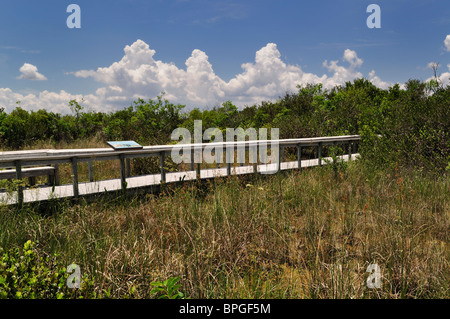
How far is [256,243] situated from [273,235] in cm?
30

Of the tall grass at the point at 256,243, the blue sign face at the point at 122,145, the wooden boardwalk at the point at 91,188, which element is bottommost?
the tall grass at the point at 256,243

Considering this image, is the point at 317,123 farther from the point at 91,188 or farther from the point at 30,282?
the point at 30,282

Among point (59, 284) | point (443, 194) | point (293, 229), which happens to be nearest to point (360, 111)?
point (443, 194)

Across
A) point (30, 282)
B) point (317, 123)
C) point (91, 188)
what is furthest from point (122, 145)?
point (317, 123)

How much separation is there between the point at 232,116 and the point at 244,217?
14.2 m

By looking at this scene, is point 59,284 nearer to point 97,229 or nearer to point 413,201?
point 97,229

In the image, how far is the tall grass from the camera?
3170mm

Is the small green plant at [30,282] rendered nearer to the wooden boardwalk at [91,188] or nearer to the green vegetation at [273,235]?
the green vegetation at [273,235]

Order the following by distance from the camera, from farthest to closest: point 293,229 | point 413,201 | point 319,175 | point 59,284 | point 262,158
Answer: point 262,158
point 319,175
point 413,201
point 293,229
point 59,284

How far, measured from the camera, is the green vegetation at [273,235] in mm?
3084

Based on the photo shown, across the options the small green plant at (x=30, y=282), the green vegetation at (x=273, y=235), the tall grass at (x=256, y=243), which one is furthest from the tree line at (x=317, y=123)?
the small green plant at (x=30, y=282)

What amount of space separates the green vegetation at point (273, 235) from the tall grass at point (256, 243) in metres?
0.02

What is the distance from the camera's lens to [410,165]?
7770mm
